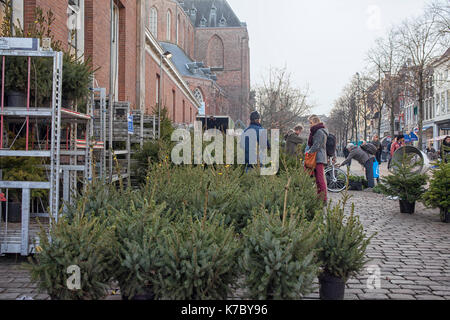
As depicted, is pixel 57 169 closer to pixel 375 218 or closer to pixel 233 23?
pixel 375 218

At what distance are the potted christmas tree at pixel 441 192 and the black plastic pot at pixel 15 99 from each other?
7.28 meters

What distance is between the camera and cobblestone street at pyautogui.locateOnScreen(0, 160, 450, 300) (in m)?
4.02

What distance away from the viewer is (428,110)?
179ft

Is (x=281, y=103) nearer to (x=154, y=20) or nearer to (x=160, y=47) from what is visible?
(x=160, y=47)

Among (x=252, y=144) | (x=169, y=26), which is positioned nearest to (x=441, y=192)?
(x=252, y=144)

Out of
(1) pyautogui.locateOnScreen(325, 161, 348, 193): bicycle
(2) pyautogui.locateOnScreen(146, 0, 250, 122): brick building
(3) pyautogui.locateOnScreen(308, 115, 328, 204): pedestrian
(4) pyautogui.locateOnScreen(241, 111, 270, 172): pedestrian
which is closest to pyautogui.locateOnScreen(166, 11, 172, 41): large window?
(2) pyautogui.locateOnScreen(146, 0, 250, 122): brick building

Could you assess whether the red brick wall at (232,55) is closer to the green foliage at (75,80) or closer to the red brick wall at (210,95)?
the red brick wall at (210,95)

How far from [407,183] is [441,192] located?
1.13 m

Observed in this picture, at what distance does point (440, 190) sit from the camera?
8047mm

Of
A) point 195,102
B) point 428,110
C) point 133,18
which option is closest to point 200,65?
point 195,102

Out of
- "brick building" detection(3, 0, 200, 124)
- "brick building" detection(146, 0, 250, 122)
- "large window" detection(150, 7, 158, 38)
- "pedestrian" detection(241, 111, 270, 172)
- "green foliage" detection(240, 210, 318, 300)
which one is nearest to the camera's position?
"green foliage" detection(240, 210, 318, 300)

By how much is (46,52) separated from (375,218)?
271 inches

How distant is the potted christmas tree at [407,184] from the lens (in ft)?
29.9

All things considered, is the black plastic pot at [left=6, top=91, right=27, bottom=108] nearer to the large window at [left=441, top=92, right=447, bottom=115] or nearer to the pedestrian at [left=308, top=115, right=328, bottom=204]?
the pedestrian at [left=308, top=115, right=328, bottom=204]
